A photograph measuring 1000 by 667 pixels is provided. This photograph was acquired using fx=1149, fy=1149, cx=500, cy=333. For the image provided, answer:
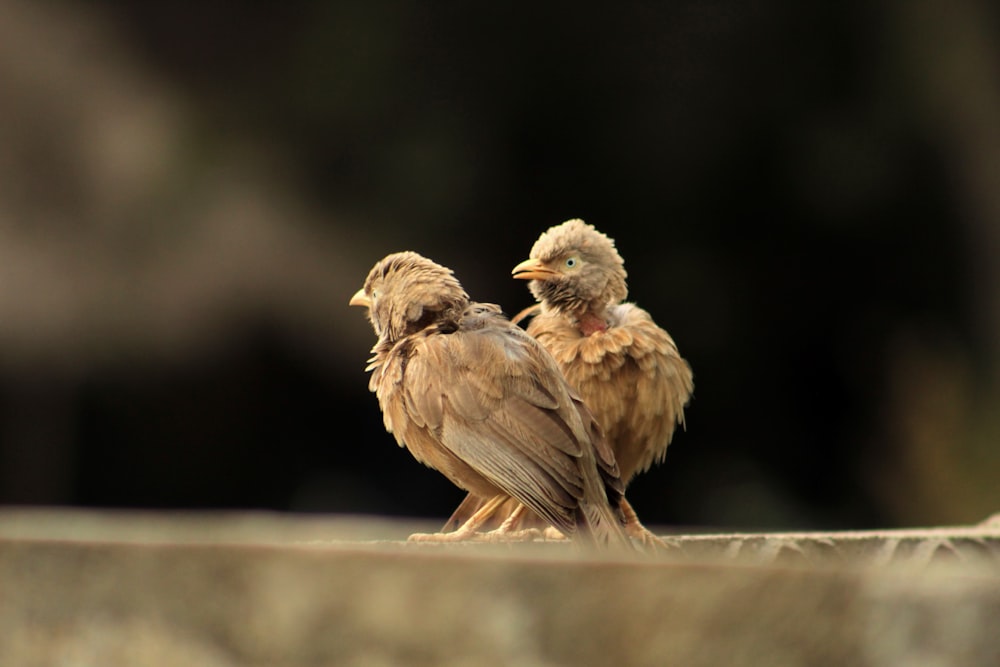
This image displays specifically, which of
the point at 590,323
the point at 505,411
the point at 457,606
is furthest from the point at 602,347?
the point at 457,606

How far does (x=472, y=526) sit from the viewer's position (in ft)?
5.24

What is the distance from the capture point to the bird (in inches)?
65.6

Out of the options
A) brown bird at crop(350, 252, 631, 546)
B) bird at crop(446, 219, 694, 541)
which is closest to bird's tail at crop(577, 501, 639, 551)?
brown bird at crop(350, 252, 631, 546)

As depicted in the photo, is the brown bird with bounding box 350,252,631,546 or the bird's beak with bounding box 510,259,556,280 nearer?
the brown bird with bounding box 350,252,631,546

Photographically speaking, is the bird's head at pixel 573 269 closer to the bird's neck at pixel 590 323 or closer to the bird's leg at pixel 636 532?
the bird's neck at pixel 590 323

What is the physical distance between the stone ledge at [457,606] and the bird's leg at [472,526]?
453 millimetres

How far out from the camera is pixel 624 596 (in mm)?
923

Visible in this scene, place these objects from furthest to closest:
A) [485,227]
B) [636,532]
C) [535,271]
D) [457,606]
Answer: [485,227] → [535,271] → [636,532] → [457,606]

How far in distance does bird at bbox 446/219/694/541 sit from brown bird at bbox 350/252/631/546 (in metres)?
0.13

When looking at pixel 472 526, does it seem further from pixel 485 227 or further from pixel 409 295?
pixel 485 227

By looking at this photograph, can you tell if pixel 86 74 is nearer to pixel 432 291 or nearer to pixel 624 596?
pixel 432 291

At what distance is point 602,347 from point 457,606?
0.76m

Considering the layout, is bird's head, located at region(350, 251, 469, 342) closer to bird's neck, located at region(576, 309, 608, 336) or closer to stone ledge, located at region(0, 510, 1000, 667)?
Answer: bird's neck, located at region(576, 309, 608, 336)

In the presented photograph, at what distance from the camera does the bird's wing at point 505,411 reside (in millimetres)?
1400
